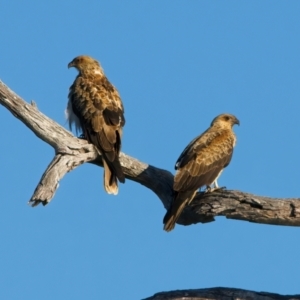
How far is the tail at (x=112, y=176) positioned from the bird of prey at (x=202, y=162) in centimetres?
66

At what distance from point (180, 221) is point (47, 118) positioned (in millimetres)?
1873

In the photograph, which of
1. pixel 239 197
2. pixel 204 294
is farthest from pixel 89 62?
pixel 204 294

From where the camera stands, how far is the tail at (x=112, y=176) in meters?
9.45

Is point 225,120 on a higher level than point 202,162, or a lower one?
higher

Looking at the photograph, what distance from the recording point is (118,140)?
10133 millimetres

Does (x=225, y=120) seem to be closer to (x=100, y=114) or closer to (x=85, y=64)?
(x=100, y=114)

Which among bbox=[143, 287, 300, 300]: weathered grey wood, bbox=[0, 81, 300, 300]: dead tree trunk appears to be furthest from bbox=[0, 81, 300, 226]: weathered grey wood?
bbox=[143, 287, 300, 300]: weathered grey wood

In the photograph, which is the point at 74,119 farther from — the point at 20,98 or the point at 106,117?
the point at 20,98

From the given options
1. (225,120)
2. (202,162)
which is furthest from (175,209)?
(225,120)

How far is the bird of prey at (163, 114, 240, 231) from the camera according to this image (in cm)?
899

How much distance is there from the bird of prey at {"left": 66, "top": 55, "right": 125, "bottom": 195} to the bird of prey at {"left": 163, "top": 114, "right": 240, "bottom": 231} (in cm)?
75

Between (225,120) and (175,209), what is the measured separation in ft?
7.06

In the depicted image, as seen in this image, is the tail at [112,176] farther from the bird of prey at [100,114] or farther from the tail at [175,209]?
the tail at [175,209]

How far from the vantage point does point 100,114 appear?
34.6 ft
